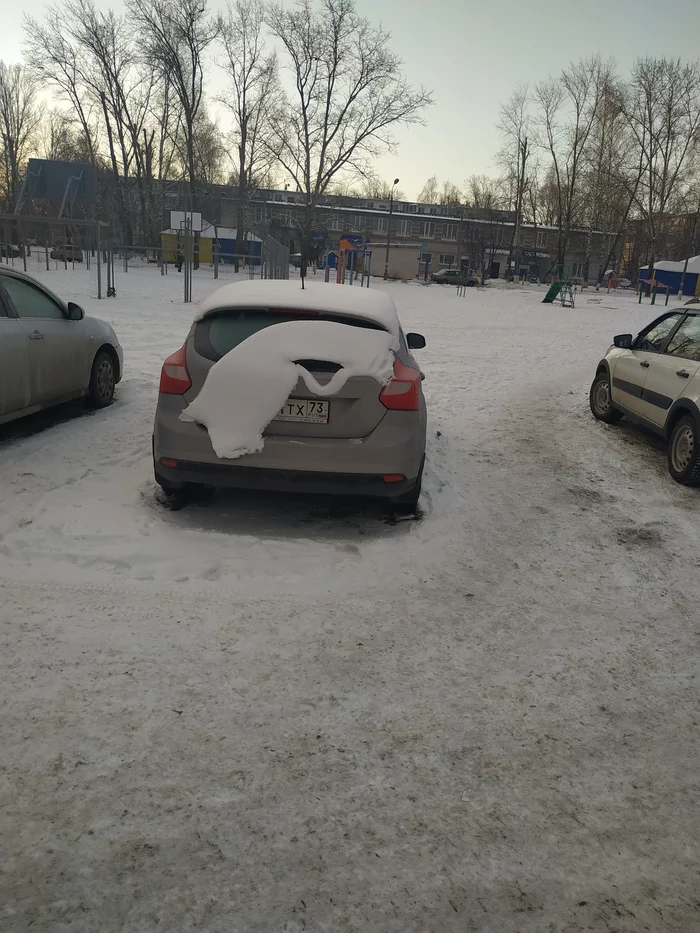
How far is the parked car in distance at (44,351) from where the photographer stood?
609 centimetres

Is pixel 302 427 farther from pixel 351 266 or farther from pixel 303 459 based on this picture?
pixel 351 266

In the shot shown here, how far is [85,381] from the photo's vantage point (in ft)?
24.3

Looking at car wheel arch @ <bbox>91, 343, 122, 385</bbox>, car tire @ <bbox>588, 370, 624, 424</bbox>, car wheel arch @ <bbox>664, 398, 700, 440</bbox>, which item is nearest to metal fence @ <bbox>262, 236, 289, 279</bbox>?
car wheel arch @ <bbox>91, 343, 122, 385</bbox>

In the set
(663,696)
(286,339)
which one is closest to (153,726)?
(663,696)

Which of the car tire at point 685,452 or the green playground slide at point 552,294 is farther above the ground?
the green playground slide at point 552,294

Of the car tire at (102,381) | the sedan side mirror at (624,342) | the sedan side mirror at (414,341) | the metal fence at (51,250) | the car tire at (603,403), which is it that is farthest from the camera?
the metal fence at (51,250)

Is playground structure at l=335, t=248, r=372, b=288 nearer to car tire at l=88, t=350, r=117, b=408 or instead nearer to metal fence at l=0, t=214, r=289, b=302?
metal fence at l=0, t=214, r=289, b=302

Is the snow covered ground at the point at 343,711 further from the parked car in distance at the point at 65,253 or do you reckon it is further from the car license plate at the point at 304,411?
the parked car in distance at the point at 65,253

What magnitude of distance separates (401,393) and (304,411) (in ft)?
2.09

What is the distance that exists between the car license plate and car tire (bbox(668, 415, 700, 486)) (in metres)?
3.66

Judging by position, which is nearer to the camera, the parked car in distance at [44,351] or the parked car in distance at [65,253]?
the parked car in distance at [44,351]

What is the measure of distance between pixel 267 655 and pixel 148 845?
1.15 metres

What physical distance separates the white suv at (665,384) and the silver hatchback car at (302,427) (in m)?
3.10

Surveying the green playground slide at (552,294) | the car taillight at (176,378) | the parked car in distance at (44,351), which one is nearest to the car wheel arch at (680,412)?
the car taillight at (176,378)
